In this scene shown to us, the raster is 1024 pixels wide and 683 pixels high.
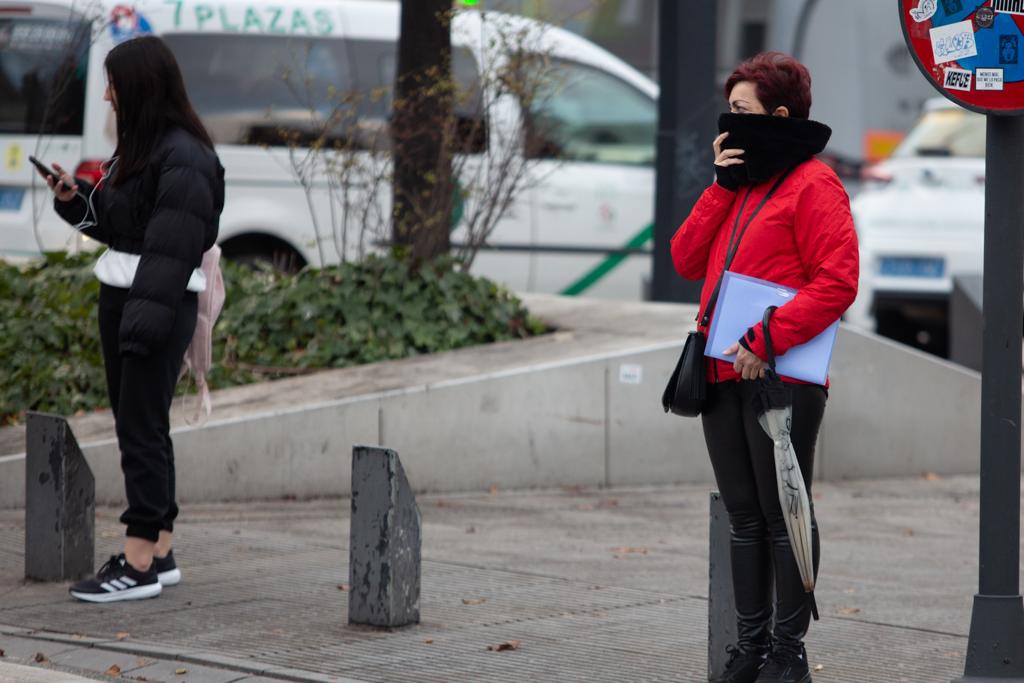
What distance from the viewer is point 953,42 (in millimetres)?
4555

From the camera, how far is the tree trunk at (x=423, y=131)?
31.1ft

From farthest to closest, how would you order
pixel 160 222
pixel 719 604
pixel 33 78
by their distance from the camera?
1. pixel 33 78
2. pixel 160 222
3. pixel 719 604

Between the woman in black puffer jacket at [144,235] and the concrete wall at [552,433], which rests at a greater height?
the woman in black puffer jacket at [144,235]

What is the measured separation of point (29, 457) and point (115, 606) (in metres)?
0.71

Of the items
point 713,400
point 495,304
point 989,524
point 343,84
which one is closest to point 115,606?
point 713,400

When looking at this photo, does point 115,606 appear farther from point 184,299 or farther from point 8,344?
point 8,344

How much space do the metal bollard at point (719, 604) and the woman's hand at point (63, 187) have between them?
8.37ft

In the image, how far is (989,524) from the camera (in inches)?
182

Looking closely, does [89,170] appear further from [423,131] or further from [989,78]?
[989,78]

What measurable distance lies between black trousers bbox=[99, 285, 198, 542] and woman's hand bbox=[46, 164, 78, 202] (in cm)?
35

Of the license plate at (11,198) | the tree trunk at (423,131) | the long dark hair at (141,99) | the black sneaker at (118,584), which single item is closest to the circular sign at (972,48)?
the long dark hair at (141,99)

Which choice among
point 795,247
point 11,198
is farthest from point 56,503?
point 11,198

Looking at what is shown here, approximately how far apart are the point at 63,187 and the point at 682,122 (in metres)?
5.60

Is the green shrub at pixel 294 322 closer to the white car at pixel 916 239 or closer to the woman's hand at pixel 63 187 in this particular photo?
the woman's hand at pixel 63 187
